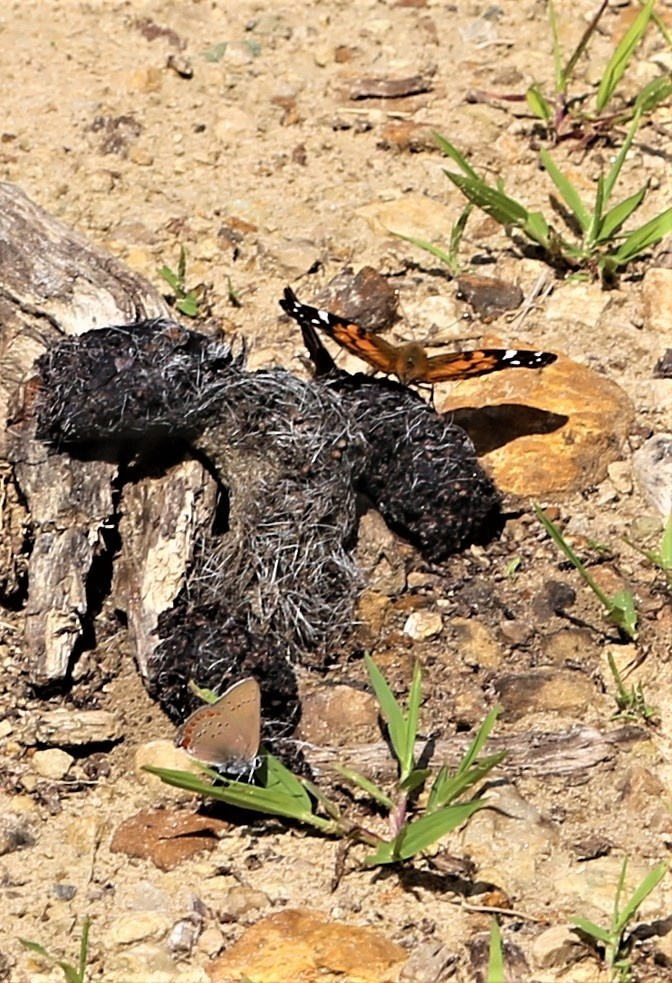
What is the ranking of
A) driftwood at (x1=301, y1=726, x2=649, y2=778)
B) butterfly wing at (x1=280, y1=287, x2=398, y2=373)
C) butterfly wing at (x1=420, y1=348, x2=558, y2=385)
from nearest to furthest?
driftwood at (x1=301, y1=726, x2=649, y2=778)
butterfly wing at (x1=420, y1=348, x2=558, y2=385)
butterfly wing at (x1=280, y1=287, x2=398, y2=373)

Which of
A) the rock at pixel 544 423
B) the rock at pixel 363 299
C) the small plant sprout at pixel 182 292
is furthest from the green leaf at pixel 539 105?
the small plant sprout at pixel 182 292

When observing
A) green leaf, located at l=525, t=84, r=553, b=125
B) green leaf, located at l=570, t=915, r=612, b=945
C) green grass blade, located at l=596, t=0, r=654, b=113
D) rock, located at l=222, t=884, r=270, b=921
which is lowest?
→ rock, located at l=222, t=884, r=270, b=921

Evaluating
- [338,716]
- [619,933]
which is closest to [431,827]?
[619,933]

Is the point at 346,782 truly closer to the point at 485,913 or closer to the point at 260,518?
the point at 485,913

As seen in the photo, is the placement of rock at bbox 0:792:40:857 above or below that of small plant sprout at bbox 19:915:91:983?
below

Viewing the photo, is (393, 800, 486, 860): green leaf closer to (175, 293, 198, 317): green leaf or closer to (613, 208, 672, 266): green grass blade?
(175, 293, 198, 317): green leaf

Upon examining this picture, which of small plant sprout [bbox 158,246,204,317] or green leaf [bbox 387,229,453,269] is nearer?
small plant sprout [bbox 158,246,204,317]

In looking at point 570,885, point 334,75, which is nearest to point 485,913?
point 570,885

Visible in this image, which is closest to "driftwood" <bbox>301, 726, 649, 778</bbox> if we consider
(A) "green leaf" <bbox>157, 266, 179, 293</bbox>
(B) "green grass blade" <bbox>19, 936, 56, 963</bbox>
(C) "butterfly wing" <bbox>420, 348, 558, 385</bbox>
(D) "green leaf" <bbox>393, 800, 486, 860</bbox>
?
(D) "green leaf" <bbox>393, 800, 486, 860</bbox>
